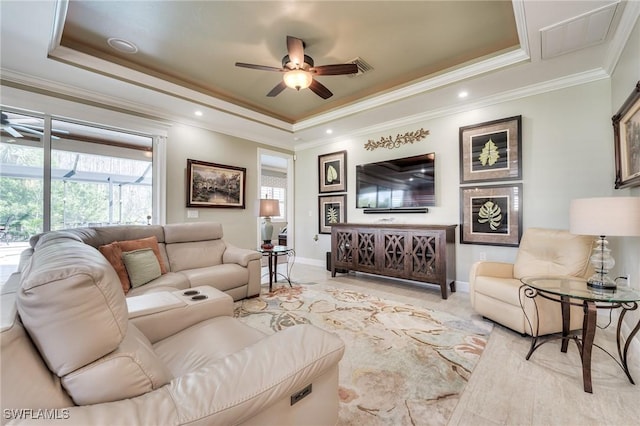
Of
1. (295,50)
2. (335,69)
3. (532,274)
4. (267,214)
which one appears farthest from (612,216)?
(267,214)

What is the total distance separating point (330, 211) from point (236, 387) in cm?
456

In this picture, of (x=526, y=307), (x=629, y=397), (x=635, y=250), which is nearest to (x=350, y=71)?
(x=526, y=307)

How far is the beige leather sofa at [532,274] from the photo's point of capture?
221 cm

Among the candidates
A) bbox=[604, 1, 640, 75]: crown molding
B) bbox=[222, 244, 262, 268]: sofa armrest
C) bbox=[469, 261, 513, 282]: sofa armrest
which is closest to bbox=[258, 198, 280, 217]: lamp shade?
bbox=[222, 244, 262, 268]: sofa armrest

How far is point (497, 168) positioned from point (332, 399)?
3.46 m

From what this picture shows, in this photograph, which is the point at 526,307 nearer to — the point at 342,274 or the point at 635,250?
the point at 635,250

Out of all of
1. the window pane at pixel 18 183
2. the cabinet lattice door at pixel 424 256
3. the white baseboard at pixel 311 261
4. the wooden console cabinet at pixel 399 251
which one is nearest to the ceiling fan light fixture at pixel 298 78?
the wooden console cabinet at pixel 399 251

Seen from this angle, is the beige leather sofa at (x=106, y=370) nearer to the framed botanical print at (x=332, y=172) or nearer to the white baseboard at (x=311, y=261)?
the framed botanical print at (x=332, y=172)

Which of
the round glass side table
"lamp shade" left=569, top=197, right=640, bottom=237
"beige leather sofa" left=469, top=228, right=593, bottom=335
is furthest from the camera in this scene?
"beige leather sofa" left=469, top=228, right=593, bottom=335

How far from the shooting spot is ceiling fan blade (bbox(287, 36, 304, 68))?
7.99 ft

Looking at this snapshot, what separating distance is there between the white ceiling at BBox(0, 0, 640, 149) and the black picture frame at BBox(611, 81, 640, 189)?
570 mm

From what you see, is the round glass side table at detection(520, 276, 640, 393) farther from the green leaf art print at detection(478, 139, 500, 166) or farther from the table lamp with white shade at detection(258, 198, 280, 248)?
the table lamp with white shade at detection(258, 198, 280, 248)

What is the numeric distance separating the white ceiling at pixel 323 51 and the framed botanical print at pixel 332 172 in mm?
1129

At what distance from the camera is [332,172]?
206 inches
